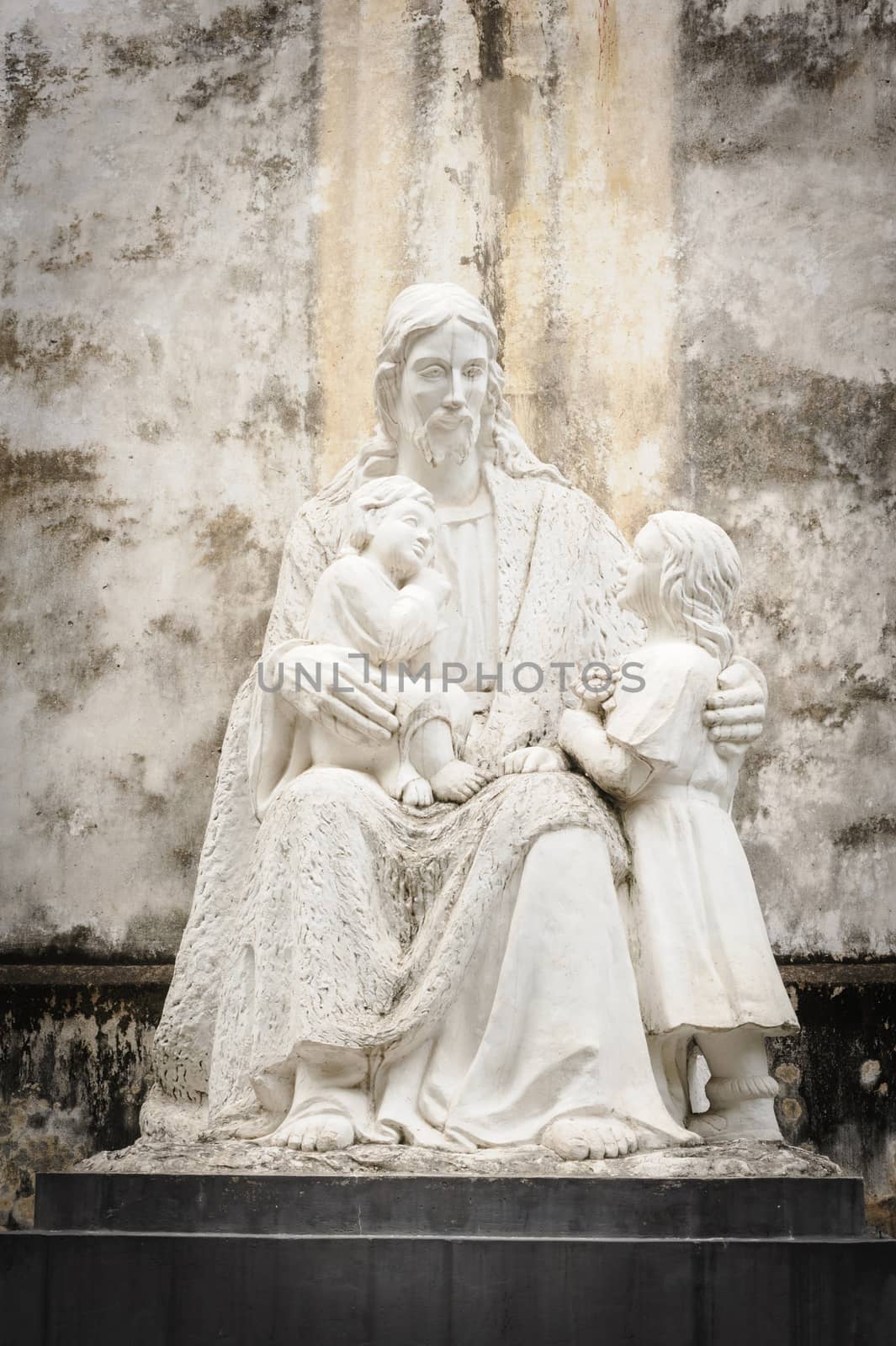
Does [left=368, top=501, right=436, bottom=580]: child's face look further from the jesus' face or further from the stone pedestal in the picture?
the stone pedestal

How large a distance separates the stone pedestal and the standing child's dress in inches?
20.9

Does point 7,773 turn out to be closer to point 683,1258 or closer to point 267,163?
point 267,163

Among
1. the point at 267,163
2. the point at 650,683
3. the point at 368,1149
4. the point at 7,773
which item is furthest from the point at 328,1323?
the point at 267,163

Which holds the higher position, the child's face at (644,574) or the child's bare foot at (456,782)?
the child's face at (644,574)

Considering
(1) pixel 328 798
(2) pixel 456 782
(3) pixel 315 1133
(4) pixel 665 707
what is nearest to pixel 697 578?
(4) pixel 665 707

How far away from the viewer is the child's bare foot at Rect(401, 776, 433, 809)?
5.46 m

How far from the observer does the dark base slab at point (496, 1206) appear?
15.5 feet

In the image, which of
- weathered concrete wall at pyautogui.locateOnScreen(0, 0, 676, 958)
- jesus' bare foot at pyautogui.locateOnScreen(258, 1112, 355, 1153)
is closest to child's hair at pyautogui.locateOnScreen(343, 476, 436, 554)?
jesus' bare foot at pyautogui.locateOnScreen(258, 1112, 355, 1153)

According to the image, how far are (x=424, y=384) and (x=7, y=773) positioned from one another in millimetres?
2363

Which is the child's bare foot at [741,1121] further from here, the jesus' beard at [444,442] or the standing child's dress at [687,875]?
the jesus' beard at [444,442]

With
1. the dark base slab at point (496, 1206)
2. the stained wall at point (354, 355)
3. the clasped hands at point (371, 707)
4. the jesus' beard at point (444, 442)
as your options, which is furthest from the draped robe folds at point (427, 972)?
the stained wall at point (354, 355)

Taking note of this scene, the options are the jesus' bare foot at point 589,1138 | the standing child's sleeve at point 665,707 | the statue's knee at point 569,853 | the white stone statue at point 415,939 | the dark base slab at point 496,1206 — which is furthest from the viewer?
the standing child's sleeve at point 665,707

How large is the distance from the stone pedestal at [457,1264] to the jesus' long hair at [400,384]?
2.23 m

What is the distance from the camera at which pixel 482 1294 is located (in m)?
4.62
